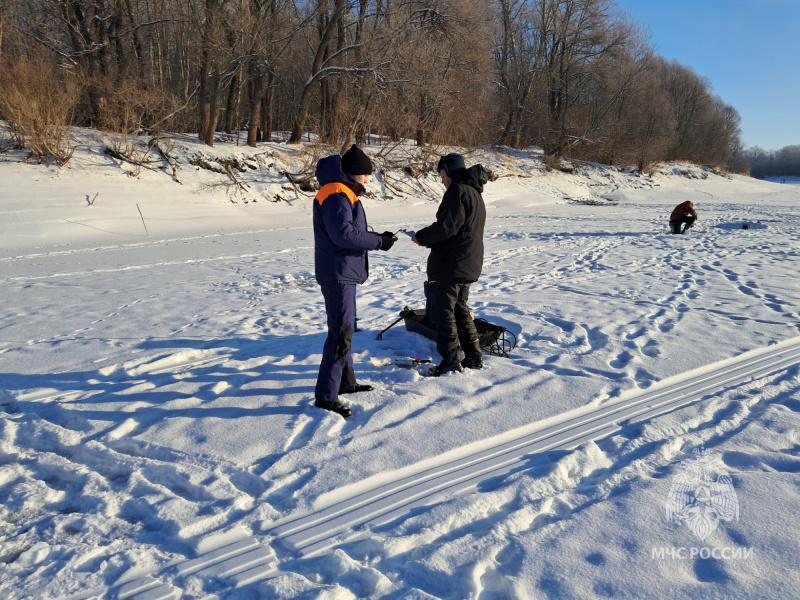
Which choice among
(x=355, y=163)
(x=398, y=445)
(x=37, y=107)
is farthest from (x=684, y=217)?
(x=37, y=107)

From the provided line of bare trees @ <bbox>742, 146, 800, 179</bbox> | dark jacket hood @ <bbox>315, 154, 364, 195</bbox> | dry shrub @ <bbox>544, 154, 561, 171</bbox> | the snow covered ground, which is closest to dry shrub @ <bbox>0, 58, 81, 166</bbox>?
the snow covered ground

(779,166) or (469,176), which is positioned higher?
(779,166)

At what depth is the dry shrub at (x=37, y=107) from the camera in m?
15.2

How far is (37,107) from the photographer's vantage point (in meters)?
15.4

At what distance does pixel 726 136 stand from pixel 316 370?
6139cm

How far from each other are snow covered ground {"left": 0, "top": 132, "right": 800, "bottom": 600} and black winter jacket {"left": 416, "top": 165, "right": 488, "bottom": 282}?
98cm

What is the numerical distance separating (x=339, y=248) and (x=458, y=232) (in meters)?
1.12

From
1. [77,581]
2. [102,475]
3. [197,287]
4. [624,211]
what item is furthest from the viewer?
[624,211]

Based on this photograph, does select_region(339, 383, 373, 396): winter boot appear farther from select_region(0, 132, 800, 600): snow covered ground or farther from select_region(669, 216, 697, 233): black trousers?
select_region(669, 216, 697, 233): black trousers

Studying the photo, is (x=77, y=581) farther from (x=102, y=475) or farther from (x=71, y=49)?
(x=71, y=49)

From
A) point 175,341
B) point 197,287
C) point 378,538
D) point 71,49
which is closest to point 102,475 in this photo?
point 378,538

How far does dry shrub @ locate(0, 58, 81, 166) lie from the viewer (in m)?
15.2

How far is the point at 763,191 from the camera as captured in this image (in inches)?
1551

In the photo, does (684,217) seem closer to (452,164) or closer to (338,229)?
(452,164)
